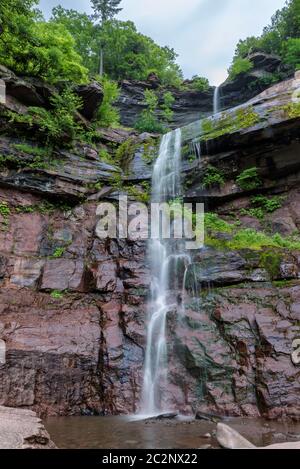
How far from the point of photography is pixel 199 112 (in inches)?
877

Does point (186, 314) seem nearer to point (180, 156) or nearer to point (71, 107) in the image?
point (180, 156)

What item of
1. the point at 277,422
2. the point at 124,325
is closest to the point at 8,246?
the point at 124,325

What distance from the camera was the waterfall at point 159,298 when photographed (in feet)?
25.2

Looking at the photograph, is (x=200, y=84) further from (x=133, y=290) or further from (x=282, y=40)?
(x=133, y=290)

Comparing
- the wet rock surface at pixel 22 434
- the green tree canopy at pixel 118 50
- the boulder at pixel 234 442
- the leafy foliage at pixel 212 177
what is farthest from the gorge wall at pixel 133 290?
the green tree canopy at pixel 118 50

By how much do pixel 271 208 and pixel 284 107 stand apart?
3571 mm

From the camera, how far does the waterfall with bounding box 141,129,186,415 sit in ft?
25.2

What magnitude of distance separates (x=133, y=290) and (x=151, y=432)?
4289 mm

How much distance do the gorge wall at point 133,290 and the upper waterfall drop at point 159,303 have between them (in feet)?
0.69

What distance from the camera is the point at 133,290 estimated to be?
946cm

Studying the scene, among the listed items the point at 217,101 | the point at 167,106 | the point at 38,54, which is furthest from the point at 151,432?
the point at 217,101

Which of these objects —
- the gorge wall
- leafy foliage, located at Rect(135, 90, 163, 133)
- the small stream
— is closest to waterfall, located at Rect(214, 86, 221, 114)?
leafy foliage, located at Rect(135, 90, 163, 133)

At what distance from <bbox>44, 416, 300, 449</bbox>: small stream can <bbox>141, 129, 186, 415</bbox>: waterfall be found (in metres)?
1.00

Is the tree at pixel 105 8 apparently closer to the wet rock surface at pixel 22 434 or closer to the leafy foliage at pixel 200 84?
the leafy foliage at pixel 200 84
